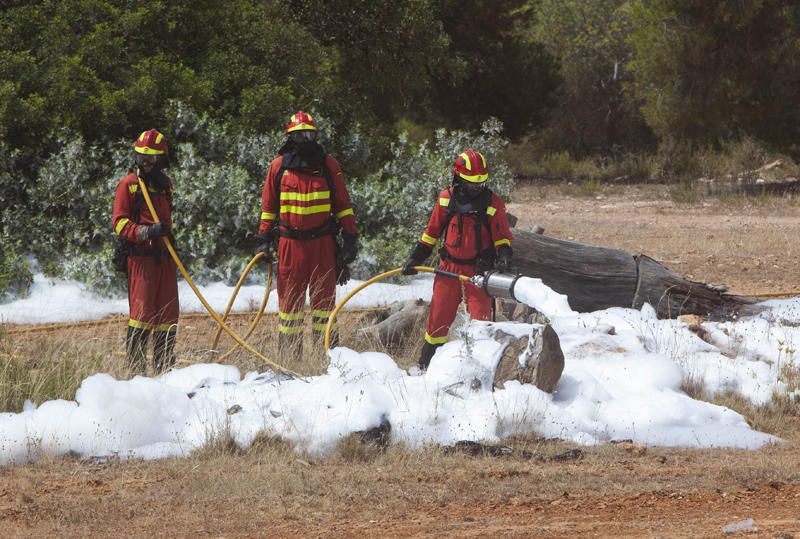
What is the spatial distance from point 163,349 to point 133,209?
3.28ft

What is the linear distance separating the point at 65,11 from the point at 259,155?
264 cm

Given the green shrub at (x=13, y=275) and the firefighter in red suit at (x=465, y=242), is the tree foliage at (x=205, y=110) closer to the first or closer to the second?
the green shrub at (x=13, y=275)

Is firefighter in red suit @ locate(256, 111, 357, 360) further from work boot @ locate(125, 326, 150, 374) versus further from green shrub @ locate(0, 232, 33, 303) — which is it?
green shrub @ locate(0, 232, 33, 303)

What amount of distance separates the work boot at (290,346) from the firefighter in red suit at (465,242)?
34.6 inches

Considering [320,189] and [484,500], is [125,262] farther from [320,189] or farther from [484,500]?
[484,500]

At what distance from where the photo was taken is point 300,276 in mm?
8047

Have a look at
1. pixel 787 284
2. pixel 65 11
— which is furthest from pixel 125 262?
pixel 787 284

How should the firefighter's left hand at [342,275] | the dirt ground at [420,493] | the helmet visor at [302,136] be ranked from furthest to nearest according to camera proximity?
the firefighter's left hand at [342,275] → the helmet visor at [302,136] → the dirt ground at [420,493]

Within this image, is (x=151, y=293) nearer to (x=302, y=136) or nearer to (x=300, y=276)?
(x=300, y=276)

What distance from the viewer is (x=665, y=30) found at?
65.8 feet

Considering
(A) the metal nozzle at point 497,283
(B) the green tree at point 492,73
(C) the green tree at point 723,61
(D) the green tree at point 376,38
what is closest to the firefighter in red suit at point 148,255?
(A) the metal nozzle at point 497,283

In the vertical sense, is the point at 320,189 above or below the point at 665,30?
below

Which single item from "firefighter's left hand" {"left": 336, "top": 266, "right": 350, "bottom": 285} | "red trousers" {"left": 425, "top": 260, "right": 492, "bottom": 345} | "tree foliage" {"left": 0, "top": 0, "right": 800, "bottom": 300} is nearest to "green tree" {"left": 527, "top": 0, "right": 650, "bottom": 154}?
"tree foliage" {"left": 0, "top": 0, "right": 800, "bottom": 300}

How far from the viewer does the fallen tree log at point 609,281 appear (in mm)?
8812
